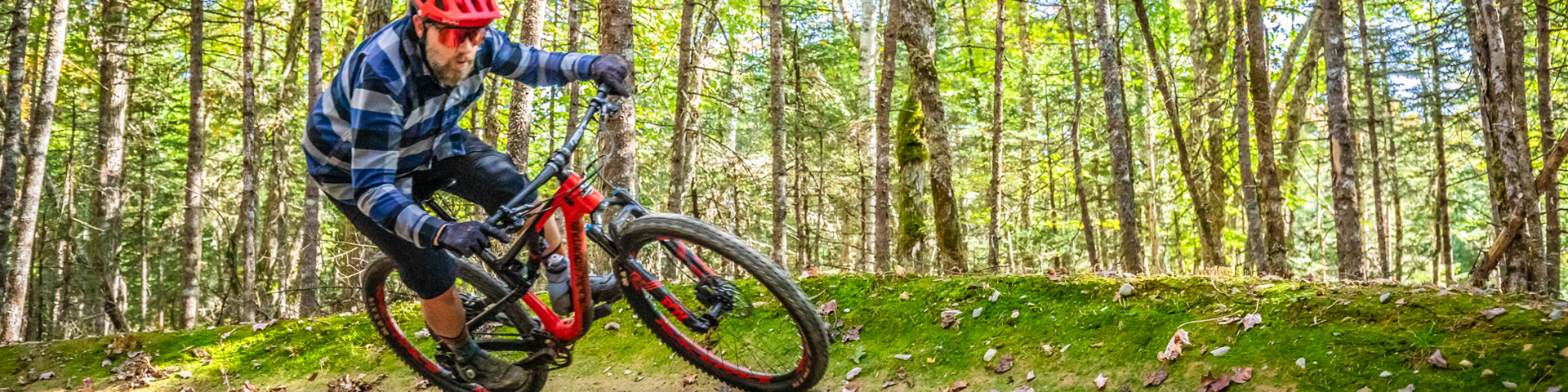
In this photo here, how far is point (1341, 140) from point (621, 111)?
5285 millimetres

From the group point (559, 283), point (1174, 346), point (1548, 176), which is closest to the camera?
point (1174, 346)

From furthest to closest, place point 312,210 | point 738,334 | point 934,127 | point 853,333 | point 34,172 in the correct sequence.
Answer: point 312,210 → point 34,172 → point 934,127 → point 853,333 → point 738,334

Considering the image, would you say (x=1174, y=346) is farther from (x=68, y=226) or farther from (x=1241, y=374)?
(x=68, y=226)

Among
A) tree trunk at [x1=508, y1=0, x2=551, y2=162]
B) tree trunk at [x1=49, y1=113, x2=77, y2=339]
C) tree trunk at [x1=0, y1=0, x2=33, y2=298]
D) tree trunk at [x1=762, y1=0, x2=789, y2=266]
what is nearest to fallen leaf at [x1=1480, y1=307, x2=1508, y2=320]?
tree trunk at [x1=762, y1=0, x2=789, y2=266]

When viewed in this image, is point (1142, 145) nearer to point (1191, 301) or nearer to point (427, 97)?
point (1191, 301)

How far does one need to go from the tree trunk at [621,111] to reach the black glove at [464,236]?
10.6 ft

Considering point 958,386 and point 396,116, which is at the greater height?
point 396,116

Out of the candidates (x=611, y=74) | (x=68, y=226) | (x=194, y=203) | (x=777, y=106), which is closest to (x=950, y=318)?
(x=611, y=74)

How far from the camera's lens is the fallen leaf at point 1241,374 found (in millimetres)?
3602

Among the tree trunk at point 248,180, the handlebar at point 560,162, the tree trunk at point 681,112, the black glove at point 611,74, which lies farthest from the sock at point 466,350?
the tree trunk at point 248,180

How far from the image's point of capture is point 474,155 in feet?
13.4

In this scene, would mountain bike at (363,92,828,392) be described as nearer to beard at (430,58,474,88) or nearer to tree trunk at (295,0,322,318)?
beard at (430,58,474,88)

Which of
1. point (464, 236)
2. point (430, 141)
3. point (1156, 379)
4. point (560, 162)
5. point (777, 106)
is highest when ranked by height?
point (777, 106)

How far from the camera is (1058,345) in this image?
4.36 meters
